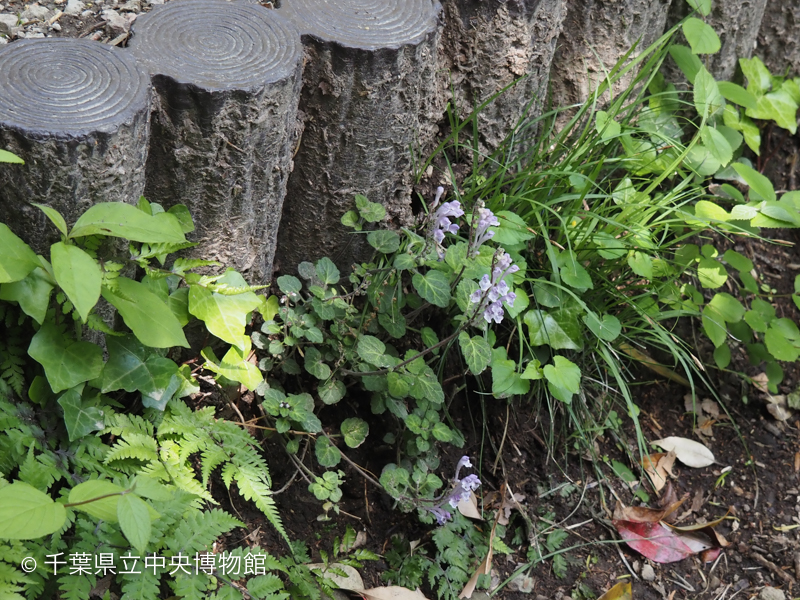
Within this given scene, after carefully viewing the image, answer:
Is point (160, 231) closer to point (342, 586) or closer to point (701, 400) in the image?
point (342, 586)

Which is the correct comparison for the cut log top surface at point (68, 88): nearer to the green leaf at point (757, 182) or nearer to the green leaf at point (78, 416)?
the green leaf at point (78, 416)

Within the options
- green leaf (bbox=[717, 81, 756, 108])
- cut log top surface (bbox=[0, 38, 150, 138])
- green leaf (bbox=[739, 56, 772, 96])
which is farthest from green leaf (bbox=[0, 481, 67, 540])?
green leaf (bbox=[739, 56, 772, 96])

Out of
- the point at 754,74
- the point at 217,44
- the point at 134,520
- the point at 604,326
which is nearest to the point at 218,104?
the point at 217,44

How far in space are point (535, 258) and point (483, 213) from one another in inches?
26.9

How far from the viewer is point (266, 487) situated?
2100 millimetres

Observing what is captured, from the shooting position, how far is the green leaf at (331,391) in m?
2.27

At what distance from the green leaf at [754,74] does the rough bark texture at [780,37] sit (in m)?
0.28

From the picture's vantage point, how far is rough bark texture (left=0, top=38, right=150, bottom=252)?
65.4 inches

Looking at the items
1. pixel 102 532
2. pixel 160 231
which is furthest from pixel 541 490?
pixel 160 231

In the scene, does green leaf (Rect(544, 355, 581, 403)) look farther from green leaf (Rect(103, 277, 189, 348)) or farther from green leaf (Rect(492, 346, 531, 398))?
green leaf (Rect(103, 277, 189, 348))

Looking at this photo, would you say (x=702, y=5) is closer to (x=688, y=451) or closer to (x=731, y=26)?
(x=731, y=26)

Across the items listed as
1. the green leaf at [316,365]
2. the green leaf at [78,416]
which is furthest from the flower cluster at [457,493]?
the green leaf at [78,416]

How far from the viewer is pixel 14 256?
166 centimetres

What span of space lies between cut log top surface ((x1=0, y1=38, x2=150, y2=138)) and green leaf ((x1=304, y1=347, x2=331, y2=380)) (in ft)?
2.95
